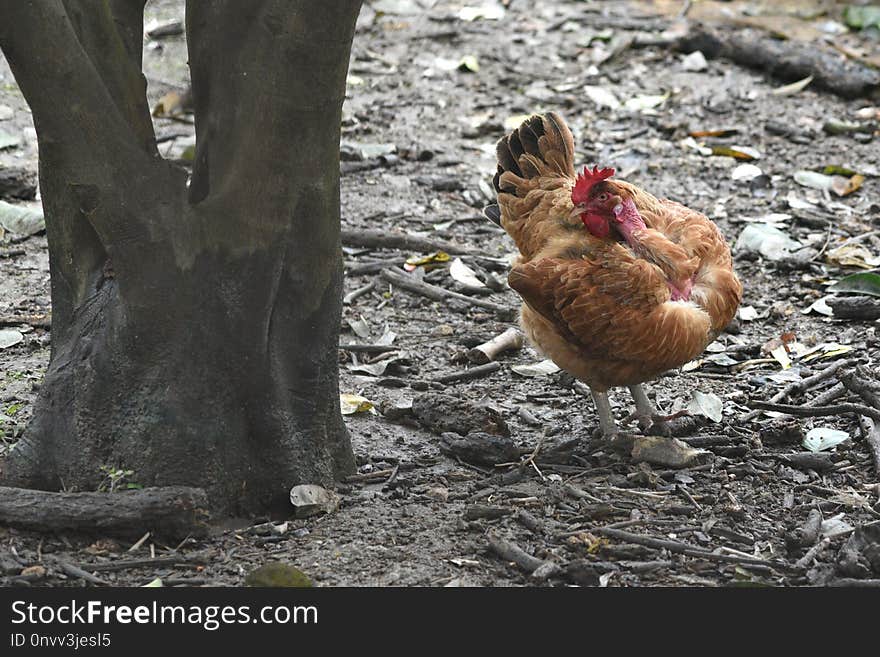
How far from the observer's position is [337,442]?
4.11 meters

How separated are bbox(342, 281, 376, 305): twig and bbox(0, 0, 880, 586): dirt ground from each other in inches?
0.6

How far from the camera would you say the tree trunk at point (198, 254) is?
3459mm

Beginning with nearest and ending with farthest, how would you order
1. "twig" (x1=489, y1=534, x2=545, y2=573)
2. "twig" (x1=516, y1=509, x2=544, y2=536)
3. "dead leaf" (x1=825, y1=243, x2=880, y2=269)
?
"twig" (x1=489, y1=534, x2=545, y2=573), "twig" (x1=516, y1=509, x2=544, y2=536), "dead leaf" (x1=825, y1=243, x2=880, y2=269)

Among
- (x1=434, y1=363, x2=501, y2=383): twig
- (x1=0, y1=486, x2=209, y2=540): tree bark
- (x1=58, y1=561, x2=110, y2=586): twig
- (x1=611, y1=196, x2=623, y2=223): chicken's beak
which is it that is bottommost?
(x1=434, y1=363, x2=501, y2=383): twig

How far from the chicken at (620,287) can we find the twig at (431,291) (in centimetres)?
97

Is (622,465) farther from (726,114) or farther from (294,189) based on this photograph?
(726,114)

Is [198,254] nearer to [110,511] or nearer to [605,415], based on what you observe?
[110,511]

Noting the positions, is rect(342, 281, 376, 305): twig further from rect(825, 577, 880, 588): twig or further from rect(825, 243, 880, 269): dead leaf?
rect(825, 577, 880, 588): twig

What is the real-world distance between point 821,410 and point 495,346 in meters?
1.50

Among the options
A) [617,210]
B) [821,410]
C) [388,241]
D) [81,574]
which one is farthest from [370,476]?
[388,241]

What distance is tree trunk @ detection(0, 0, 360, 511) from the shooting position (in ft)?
11.3

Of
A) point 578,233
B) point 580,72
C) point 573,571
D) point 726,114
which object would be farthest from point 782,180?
point 573,571

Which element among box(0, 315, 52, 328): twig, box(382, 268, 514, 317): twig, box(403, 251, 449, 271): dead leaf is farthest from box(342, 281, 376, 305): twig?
box(0, 315, 52, 328): twig

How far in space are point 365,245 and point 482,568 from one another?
125 inches
